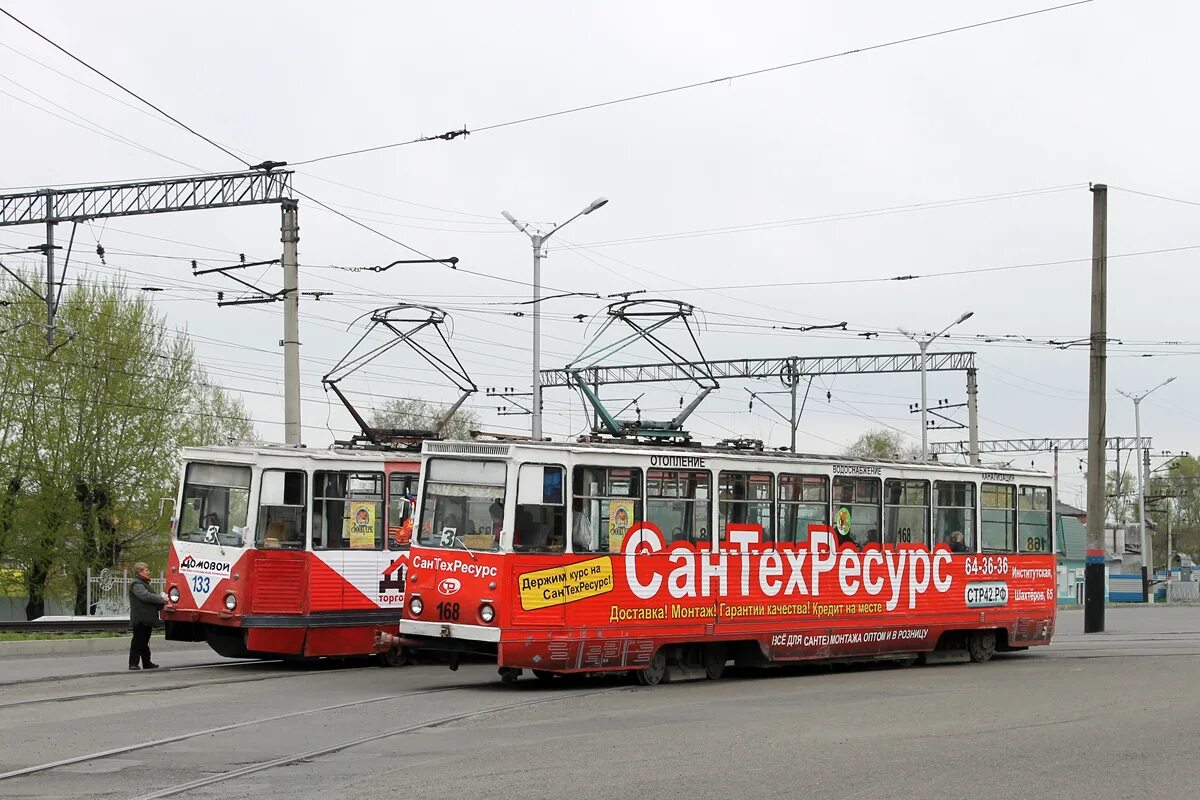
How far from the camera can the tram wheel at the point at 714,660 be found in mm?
18859

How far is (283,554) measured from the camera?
18.9 meters

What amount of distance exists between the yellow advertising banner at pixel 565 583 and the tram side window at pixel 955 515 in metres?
6.47

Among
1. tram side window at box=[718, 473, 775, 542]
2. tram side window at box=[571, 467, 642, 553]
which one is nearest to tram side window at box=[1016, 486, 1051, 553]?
tram side window at box=[718, 473, 775, 542]

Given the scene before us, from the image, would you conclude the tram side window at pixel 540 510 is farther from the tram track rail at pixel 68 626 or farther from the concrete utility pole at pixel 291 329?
the tram track rail at pixel 68 626

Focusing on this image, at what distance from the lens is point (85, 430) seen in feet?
139

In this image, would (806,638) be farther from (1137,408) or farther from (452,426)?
(1137,408)

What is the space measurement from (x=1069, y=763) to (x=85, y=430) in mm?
36053

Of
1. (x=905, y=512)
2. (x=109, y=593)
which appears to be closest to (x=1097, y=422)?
(x=905, y=512)

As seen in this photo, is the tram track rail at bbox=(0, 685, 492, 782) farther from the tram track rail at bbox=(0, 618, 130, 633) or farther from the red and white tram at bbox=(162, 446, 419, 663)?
the tram track rail at bbox=(0, 618, 130, 633)

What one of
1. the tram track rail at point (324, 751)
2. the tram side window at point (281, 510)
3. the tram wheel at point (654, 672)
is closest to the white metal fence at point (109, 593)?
the tram side window at point (281, 510)

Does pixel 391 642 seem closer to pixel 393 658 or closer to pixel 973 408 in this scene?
pixel 393 658

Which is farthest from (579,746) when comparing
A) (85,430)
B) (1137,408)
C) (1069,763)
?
(1137,408)

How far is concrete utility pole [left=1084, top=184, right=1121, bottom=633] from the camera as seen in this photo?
30.2m

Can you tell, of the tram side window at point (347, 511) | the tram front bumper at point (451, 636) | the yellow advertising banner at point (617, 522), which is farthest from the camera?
the tram side window at point (347, 511)
